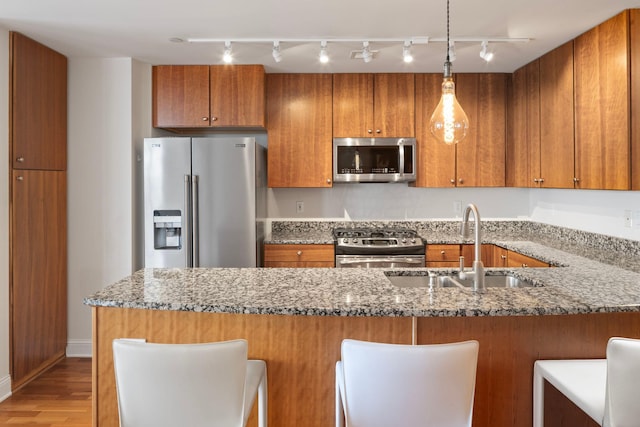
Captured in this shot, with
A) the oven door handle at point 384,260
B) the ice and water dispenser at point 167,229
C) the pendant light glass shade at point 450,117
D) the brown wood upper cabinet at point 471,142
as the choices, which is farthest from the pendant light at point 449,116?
the ice and water dispenser at point 167,229

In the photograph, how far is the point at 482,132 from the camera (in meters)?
4.35

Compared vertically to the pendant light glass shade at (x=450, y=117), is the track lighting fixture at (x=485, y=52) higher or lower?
higher

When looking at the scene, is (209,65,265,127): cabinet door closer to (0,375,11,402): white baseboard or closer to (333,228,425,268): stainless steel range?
(333,228,425,268): stainless steel range

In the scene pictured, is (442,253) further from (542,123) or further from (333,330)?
(333,330)

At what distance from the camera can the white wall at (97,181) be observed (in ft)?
12.8

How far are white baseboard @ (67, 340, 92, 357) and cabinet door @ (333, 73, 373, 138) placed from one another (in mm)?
2677

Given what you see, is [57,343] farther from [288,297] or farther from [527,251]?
[527,251]

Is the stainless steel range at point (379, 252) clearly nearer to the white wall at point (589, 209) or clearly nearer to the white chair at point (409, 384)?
the white wall at point (589, 209)

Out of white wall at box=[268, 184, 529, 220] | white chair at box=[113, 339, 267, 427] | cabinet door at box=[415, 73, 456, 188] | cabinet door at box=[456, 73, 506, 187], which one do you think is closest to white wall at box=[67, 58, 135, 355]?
white wall at box=[268, 184, 529, 220]

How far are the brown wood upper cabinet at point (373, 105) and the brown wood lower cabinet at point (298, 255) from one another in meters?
1.03

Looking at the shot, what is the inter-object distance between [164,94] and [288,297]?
2843mm

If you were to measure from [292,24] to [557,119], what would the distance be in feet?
6.59

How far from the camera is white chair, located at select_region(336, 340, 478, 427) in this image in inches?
57.2

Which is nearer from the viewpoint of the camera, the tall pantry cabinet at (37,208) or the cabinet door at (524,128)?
the tall pantry cabinet at (37,208)
